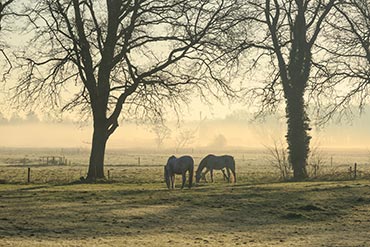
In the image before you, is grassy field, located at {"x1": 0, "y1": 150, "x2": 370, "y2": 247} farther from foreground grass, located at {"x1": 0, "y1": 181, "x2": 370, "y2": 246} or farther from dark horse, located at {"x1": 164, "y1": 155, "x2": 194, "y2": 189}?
dark horse, located at {"x1": 164, "y1": 155, "x2": 194, "y2": 189}

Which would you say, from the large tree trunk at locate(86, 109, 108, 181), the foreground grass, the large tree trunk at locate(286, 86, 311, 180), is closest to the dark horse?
the foreground grass

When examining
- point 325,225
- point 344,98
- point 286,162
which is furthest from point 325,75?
point 325,225

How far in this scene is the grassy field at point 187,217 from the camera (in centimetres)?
1515

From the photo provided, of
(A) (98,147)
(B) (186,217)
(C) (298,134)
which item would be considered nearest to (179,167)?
(A) (98,147)

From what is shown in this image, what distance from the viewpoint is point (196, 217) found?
19281 mm

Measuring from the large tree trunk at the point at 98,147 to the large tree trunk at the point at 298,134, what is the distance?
39.1ft

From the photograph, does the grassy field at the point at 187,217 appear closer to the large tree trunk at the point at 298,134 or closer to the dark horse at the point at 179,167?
the dark horse at the point at 179,167

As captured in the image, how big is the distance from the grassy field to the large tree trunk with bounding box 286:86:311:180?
421 inches

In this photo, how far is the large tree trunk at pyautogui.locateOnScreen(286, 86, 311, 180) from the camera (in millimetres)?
38719

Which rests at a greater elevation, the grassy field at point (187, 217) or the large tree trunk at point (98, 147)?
the large tree trunk at point (98, 147)

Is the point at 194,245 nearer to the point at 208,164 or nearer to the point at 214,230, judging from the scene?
the point at 214,230

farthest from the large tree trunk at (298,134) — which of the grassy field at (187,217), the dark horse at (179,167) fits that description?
the dark horse at (179,167)

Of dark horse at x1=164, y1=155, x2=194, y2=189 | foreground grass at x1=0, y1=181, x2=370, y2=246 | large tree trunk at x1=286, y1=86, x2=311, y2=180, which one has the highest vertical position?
large tree trunk at x1=286, y1=86, x2=311, y2=180

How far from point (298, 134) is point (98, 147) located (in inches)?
501
